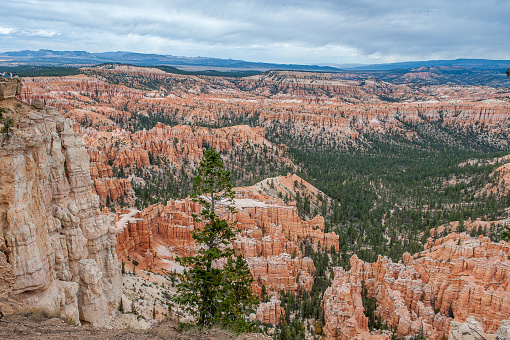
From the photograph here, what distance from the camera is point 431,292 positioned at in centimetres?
2547

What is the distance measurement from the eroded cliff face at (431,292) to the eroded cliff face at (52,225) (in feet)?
50.5

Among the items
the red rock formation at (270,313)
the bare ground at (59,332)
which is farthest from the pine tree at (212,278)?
the red rock formation at (270,313)

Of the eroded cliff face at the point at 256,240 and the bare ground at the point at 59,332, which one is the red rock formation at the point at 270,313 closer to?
the eroded cliff face at the point at 256,240

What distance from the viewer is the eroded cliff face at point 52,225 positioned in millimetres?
9062

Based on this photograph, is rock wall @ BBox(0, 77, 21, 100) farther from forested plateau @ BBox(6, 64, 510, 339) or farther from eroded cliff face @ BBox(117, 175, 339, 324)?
eroded cliff face @ BBox(117, 175, 339, 324)

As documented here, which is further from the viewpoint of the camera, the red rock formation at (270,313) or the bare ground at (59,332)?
the red rock formation at (270,313)

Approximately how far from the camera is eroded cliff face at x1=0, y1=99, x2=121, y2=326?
9062mm

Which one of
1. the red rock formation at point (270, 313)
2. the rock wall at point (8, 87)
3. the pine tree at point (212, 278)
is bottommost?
the red rock formation at point (270, 313)

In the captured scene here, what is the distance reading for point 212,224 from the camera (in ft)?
46.1

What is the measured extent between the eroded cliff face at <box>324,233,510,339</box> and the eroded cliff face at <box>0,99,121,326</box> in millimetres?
15407

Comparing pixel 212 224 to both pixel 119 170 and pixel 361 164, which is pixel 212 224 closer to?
pixel 119 170

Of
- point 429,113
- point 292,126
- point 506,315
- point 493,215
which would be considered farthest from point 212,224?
point 429,113

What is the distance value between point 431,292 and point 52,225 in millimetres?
24984

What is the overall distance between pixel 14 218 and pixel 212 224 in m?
6.78
